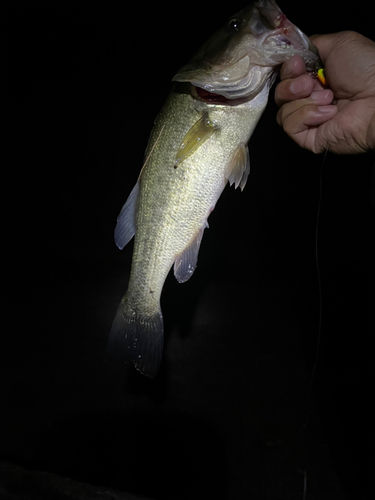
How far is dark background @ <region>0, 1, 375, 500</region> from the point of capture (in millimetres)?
2143

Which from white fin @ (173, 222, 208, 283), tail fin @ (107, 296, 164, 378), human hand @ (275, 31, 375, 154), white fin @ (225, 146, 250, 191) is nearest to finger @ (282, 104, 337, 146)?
human hand @ (275, 31, 375, 154)

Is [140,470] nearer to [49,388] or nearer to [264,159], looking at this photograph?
[49,388]

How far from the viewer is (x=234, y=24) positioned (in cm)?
97

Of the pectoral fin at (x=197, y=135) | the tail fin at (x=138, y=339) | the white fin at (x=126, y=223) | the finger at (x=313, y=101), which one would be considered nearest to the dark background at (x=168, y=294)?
the finger at (x=313, y=101)

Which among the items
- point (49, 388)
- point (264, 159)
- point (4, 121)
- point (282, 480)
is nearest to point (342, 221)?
point (264, 159)

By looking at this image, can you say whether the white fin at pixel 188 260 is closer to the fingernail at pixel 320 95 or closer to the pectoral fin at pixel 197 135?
the pectoral fin at pixel 197 135

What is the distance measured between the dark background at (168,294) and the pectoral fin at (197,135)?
1.95ft

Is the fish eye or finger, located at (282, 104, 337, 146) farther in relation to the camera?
finger, located at (282, 104, 337, 146)

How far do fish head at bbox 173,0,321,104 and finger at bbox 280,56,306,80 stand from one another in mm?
15

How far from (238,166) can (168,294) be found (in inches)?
89.1

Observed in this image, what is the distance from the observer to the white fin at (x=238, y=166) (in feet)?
3.36

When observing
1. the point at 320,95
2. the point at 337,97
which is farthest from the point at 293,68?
the point at 337,97

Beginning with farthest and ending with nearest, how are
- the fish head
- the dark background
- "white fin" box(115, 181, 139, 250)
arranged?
1. the dark background
2. "white fin" box(115, 181, 139, 250)
3. the fish head

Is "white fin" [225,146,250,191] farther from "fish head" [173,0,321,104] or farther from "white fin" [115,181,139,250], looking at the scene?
"white fin" [115,181,139,250]
